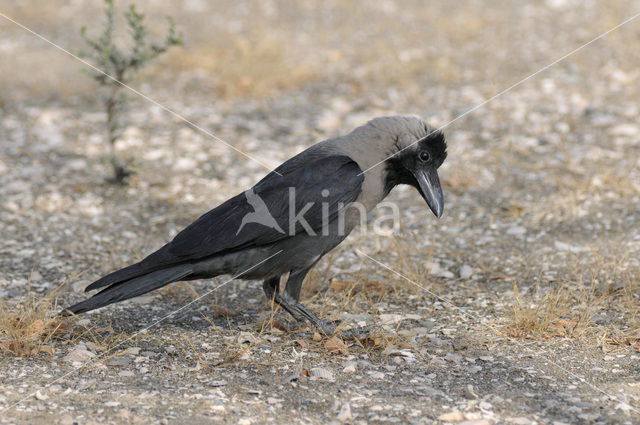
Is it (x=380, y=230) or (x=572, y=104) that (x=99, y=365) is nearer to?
(x=380, y=230)

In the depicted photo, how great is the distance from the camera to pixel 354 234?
5387 mm

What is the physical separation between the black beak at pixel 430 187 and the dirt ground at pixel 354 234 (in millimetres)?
559

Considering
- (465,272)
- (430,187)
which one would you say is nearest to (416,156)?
(430,187)

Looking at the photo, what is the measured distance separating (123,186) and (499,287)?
10.1ft

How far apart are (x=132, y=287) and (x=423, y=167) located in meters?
1.68

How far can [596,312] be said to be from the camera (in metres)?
4.14

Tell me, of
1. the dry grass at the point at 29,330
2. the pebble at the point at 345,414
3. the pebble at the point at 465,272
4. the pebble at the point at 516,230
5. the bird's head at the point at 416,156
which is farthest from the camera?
the pebble at the point at 516,230

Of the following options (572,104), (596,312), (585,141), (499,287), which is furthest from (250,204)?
(572,104)

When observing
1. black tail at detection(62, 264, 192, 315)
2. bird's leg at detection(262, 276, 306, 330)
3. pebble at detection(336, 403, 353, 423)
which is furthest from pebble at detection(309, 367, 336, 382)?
black tail at detection(62, 264, 192, 315)

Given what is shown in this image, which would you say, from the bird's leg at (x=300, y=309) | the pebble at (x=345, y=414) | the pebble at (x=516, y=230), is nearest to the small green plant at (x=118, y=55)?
the bird's leg at (x=300, y=309)

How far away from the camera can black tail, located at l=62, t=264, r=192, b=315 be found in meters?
3.67

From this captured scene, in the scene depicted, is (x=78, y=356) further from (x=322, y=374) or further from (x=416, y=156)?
(x=416, y=156)

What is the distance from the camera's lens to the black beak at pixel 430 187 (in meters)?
4.12

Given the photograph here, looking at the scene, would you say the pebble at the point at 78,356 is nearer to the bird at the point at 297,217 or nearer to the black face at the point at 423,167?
the bird at the point at 297,217
